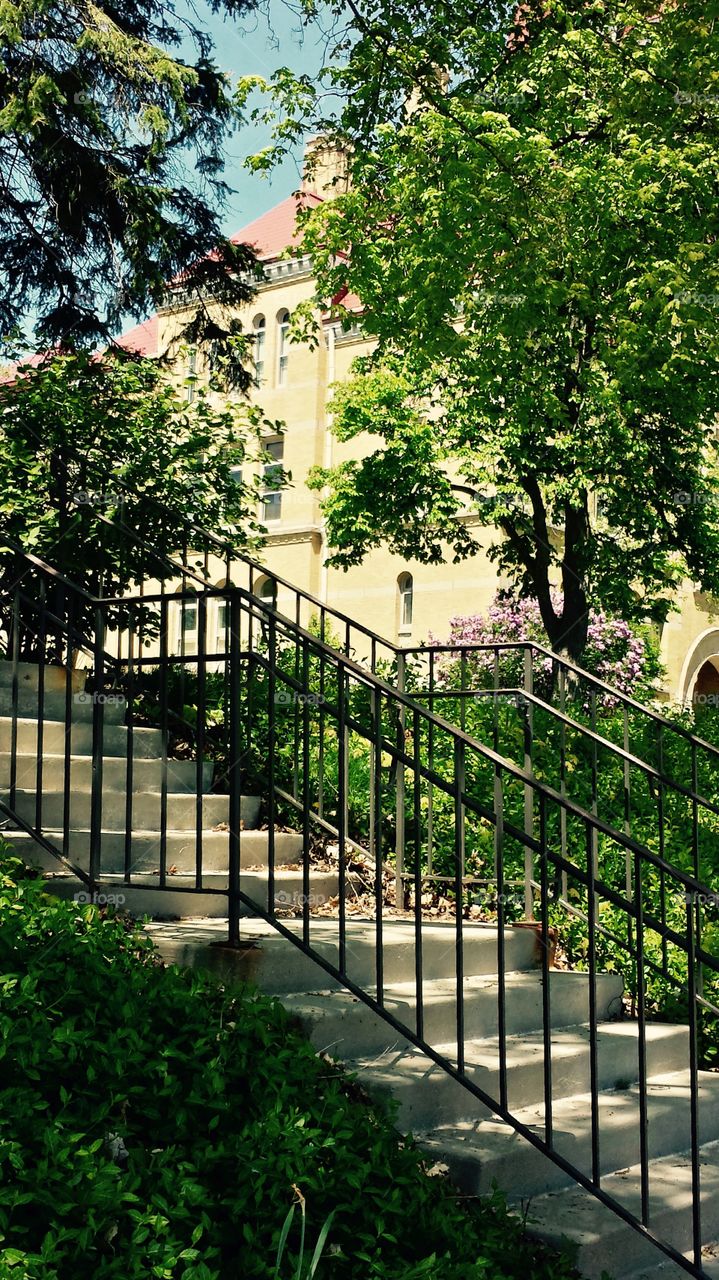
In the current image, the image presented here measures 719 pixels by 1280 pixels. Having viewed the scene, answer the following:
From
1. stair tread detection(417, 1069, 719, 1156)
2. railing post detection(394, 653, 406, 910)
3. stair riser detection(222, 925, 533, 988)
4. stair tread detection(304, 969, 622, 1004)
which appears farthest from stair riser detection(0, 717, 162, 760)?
stair tread detection(417, 1069, 719, 1156)

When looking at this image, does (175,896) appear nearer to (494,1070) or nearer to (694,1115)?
(494,1070)

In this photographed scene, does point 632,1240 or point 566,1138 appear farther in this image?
point 566,1138

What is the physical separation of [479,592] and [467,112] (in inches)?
713

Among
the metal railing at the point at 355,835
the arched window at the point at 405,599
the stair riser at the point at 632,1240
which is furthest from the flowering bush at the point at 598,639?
the stair riser at the point at 632,1240

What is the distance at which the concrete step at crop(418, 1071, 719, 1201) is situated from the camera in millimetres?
3891

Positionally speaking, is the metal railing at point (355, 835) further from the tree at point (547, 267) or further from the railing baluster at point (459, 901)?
the tree at point (547, 267)

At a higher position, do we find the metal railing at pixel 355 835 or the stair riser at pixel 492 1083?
the metal railing at pixel 355 835

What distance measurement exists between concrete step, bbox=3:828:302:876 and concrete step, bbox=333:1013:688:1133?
1.23m

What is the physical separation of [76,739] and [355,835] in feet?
6.40

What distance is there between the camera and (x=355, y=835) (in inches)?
291

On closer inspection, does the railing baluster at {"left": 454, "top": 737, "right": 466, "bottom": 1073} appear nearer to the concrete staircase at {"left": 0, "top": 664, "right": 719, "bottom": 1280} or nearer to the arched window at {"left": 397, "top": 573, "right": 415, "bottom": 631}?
the concrete staircase at {"left": 0, "top": 664, "right": 719, "bottom": 1280}

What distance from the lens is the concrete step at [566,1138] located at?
3.89m

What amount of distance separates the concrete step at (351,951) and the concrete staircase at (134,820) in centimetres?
21

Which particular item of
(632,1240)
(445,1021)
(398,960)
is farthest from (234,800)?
(632,1240)
